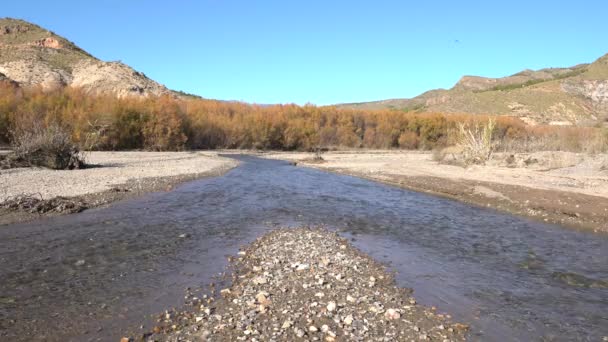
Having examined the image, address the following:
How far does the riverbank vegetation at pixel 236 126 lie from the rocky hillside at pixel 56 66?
15208 mm

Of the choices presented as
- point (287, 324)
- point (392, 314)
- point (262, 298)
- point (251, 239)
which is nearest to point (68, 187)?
point (251, 239)

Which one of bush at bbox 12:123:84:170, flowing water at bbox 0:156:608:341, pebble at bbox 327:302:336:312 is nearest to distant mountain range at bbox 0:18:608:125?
bush at bbox 12:123:84:170

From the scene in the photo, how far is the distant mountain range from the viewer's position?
7269cm

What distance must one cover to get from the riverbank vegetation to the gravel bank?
74.2 ft

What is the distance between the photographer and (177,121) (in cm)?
5322

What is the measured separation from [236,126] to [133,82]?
3301 cm

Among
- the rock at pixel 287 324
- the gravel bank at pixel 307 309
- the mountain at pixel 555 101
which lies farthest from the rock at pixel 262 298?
the mountain at pixel 555 101

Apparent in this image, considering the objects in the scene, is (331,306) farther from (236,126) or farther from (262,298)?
(236,126)

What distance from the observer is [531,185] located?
23250 millimetres

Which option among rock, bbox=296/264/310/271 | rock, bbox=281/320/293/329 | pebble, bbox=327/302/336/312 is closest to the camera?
rock, bbox=281/320/293/329

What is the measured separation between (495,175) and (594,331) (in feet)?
77.3

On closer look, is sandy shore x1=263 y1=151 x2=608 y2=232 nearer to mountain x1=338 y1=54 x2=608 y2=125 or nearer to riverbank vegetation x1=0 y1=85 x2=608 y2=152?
riverbank vegetation x1=0 y1=85 x2=608 y2=152

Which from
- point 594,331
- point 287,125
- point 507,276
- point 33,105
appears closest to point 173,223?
point 507,276

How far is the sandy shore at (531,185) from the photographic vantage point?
16953 millimetres
